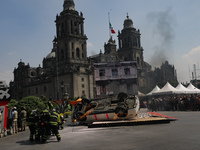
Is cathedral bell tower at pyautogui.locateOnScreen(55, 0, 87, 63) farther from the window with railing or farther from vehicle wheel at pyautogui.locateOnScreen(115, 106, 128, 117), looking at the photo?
vehicle wheel at pyautogui.locateOnScreen(115, 106, 128, 117)

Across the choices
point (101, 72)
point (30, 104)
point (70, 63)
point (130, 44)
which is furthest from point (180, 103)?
point (130, 44)

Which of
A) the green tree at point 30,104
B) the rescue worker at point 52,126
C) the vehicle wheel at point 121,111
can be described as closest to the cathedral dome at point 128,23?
the green tree at point 30,104

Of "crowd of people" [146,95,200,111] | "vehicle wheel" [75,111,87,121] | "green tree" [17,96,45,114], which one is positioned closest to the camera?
"vehicle wheel" [75,111,87,121]

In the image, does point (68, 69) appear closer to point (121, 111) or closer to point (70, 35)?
point (70, 35)

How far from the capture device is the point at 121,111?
15.9m

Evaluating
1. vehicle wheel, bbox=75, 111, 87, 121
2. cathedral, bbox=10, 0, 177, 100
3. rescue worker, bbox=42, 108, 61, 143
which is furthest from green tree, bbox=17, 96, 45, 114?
cathedral, bbox=10, 0, 177, 100

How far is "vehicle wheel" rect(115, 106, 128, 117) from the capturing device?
15.8 meters

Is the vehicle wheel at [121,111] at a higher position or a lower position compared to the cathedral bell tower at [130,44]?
lower

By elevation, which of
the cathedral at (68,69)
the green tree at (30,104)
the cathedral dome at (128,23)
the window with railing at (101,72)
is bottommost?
the green tree at (30,104)

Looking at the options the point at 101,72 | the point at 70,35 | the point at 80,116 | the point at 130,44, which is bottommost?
the point at 80,116

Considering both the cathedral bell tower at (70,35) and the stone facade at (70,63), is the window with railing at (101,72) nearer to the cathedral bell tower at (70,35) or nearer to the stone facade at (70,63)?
the stone facade at (70,63)

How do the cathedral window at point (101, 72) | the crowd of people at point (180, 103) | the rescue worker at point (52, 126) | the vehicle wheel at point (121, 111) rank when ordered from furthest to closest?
the cathedral window at point (101, 72) → the crowd of people at point (180, 103) → the vehicle wheel at point (121, 111) → the rescue worker at point (52, 126)

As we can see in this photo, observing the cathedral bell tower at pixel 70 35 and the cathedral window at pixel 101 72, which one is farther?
the cathedral bell tower at pixel 70 35

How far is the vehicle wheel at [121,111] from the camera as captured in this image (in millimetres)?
15769
